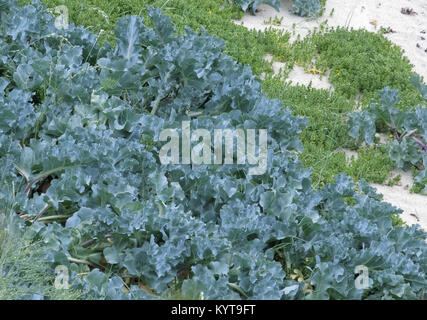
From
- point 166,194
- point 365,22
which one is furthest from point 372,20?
point 166,194

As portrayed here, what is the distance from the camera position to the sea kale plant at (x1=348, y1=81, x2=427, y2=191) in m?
5.90

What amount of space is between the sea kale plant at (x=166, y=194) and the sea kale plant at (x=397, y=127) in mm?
1151

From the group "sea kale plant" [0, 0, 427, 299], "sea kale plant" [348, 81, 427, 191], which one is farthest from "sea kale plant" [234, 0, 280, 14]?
"sea kale plant" [0, 0, 427, 299]

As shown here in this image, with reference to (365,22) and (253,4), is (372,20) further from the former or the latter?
(253,4)

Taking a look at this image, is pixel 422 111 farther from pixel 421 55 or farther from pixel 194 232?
pixel 194 232

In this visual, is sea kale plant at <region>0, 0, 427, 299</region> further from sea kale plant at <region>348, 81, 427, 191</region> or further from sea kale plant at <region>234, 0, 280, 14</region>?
sea kale plant at <region>234, 0, 280, 14</region>

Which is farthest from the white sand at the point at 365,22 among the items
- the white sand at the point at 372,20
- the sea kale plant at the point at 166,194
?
the sea kale plant at the point at 166,194

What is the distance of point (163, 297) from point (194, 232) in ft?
1.39

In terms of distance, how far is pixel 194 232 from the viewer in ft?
12.4

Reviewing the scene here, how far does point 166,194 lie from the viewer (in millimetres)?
3941

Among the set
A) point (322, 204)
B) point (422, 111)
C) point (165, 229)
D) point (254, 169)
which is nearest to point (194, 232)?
point (165, 229)

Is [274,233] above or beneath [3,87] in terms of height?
beneath

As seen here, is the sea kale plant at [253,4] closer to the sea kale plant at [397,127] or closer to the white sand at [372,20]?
the white sand at [372,20]

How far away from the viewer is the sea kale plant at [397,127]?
5898 millimetres
